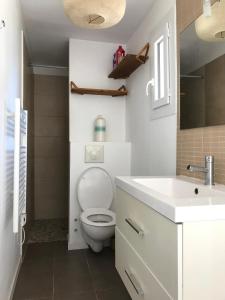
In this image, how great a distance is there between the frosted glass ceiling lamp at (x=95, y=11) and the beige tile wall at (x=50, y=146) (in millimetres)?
2381

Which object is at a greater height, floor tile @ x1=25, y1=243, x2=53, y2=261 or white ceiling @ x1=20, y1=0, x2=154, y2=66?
white ceiling @ x1=20, y1=0, x2=154, y2=66

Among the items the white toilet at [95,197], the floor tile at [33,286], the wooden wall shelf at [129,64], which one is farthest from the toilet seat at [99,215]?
the wooden wall shelf at [129,64]

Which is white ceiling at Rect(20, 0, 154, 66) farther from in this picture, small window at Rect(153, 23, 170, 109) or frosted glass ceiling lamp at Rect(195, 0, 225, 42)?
frosted glass ceiling lamp at Rect(195, 0, 225, 42)

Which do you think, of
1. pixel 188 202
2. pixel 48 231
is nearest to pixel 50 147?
pixel 48 231

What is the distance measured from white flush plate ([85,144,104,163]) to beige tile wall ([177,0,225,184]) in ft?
3.74

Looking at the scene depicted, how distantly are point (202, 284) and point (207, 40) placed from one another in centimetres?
129

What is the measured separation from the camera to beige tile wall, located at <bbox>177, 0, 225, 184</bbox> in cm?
141

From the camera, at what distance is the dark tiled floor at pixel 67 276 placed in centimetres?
192

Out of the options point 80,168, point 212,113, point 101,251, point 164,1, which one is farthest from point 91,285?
point 164,1

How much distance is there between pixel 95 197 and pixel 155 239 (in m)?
1.76

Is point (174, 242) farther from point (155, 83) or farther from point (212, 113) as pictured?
point (155, 83)

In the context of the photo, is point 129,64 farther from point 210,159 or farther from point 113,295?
point 113,295

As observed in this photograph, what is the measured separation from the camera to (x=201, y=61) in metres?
1.59

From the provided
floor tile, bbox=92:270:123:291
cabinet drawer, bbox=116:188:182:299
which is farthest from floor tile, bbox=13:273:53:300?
cabinet drawer, bbox=116:188:182:299
